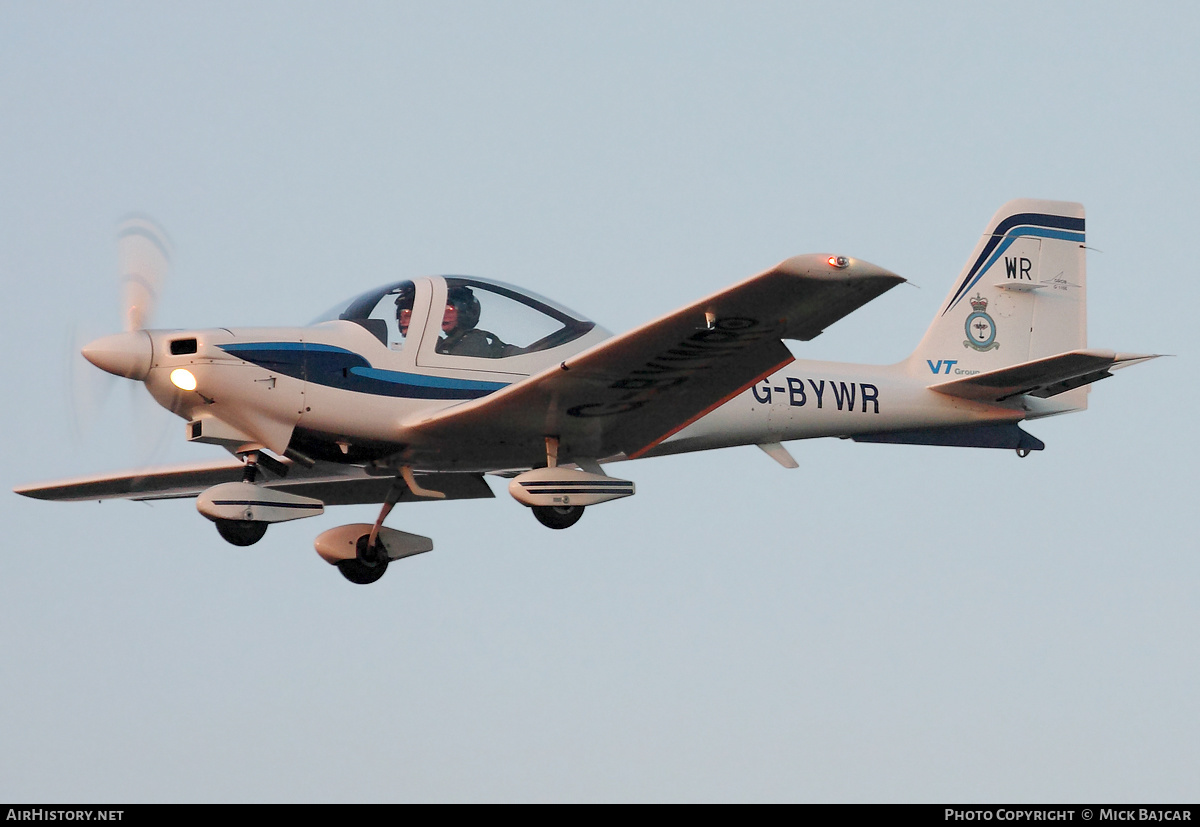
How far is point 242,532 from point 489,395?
7.18 ft

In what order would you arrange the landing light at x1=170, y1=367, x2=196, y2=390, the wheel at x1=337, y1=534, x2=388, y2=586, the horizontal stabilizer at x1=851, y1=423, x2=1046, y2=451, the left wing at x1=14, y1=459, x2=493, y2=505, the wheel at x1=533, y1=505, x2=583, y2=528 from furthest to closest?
the horizontal stabilizer at x1=851, y1=423, x2=1046, y2=451
the left wing at x1=14, y1=459, x2=493, y2=505
the wheel at x1=337, y1=534, x2=388, y2=586
the wheel at x1=533, y1=505, x2=583, y2=528
the landing light at x1=170, y1=367, x2=196, y2=390

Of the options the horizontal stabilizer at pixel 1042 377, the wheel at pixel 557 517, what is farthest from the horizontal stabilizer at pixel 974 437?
the wheel at pixel 557 517

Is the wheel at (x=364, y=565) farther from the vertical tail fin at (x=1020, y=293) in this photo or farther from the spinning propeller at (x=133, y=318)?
the vertical tail fin at (x=1020, y=293)

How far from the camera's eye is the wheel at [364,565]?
507 inches

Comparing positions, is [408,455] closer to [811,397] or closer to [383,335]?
[383,335]

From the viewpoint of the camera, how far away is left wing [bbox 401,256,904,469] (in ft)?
31.4

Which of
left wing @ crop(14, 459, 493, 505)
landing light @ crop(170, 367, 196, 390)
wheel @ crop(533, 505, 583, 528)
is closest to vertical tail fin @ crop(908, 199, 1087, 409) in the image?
wheel @ crop(533, 505, 583, 528)

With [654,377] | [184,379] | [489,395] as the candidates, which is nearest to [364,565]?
[489,395]

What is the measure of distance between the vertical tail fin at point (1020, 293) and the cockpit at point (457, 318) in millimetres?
4436

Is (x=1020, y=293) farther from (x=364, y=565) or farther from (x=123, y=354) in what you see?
(x=123, y=354)

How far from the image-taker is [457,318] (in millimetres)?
11805

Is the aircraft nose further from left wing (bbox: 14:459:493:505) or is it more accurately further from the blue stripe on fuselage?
left wing (bbox: 14:459:493:505)

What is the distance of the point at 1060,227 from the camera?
15.1 meters
